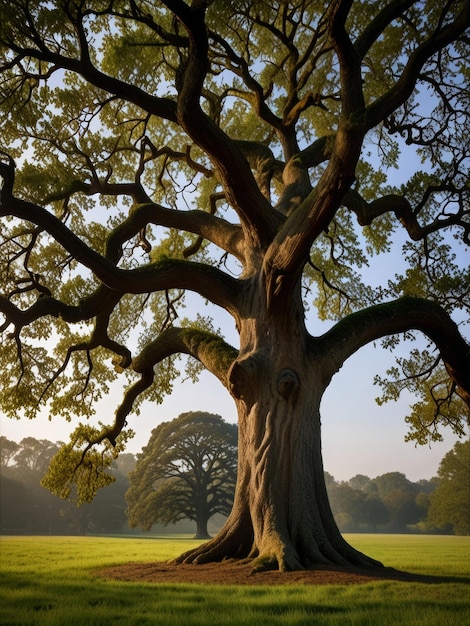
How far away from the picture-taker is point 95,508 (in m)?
47.7

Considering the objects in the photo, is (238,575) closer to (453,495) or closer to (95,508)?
(95,508)

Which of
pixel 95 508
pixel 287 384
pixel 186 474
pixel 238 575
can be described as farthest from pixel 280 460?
pixel 95 508

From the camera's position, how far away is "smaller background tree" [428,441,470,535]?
45.8 metres

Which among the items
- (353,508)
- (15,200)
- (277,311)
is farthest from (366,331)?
(353,508)

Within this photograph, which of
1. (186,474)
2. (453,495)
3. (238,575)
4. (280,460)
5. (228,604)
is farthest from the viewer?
(453,495)

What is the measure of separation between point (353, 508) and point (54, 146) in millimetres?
74244

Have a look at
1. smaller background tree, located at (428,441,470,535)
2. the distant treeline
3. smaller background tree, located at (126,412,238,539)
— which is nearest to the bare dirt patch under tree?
smaller background tree, located at (126,412,238,539)

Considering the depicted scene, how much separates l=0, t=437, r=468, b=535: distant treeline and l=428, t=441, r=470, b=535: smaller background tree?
0.22 metres

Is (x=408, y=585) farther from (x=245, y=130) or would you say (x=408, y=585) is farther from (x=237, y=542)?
(x=245, y=130)

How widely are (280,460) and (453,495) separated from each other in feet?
160

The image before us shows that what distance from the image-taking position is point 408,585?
16.4ft

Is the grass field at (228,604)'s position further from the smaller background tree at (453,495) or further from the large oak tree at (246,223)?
the smaller background tree at (453,495)

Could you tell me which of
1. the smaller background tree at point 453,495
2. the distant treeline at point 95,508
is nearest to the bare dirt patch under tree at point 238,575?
the distant treeline at point 95,508

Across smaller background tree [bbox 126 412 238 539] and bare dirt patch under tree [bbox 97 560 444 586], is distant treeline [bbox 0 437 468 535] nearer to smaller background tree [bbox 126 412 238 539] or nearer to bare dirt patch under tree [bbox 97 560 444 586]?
smaller background tree [bbox 126 412 238 539]
